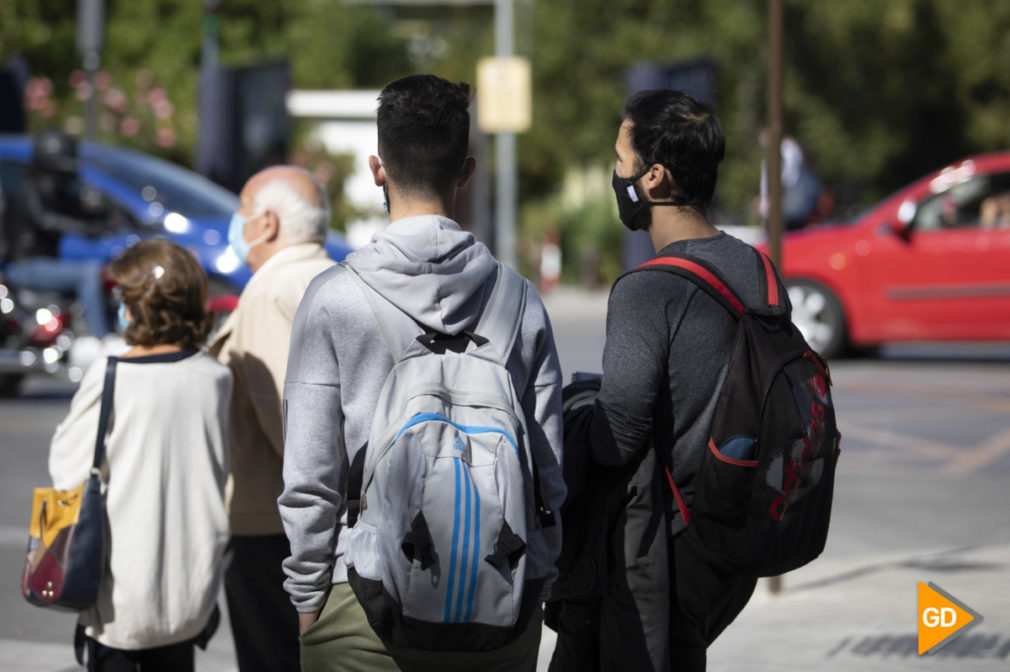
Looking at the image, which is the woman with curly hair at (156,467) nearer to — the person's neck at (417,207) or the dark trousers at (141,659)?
the dark trousers at (141,659)

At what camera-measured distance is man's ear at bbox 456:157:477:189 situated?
286 centimetres

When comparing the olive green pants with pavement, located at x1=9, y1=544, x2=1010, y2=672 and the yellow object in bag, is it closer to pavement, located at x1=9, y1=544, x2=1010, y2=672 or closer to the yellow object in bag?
the yellow object in bag

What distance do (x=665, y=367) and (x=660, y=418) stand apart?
109mm

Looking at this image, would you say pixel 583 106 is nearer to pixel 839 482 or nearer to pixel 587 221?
pixel 587 221

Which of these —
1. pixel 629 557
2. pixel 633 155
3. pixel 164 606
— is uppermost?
pixel 633 155

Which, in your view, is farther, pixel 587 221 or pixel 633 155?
pixel 587 221

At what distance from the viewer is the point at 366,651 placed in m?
2.74

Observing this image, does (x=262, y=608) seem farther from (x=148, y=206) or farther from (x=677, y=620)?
(x=148, y=206)

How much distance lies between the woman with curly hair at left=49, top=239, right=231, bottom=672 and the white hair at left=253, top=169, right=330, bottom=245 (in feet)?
1.24

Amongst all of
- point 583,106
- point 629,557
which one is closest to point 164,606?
point 629,557

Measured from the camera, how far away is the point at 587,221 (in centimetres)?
3394

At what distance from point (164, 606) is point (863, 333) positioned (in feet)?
38.7

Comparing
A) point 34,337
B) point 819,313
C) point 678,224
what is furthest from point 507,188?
point 678,224

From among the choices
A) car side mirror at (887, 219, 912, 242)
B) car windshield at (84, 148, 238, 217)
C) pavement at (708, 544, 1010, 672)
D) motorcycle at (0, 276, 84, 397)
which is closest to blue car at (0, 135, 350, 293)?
car windshield at (84, 148, 238, 217)
